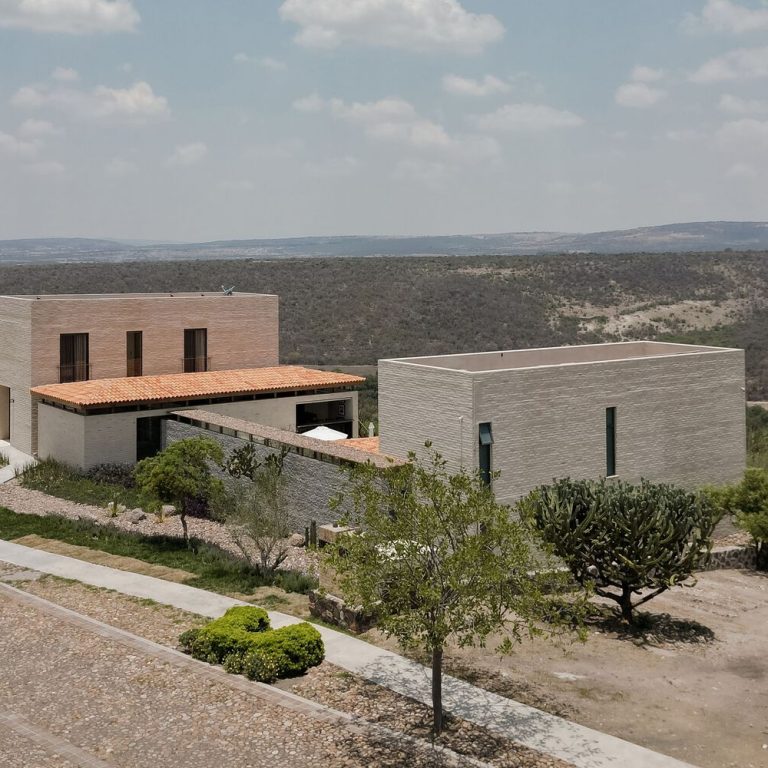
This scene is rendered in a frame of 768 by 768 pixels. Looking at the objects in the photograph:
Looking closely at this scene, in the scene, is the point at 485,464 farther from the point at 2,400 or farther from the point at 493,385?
the point at 2,400

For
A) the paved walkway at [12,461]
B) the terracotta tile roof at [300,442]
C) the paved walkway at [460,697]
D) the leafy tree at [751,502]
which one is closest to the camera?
the paved walkway at [460,697]

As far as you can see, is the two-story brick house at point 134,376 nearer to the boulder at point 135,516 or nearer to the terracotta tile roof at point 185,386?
the terracotta tile roof at point 185,386

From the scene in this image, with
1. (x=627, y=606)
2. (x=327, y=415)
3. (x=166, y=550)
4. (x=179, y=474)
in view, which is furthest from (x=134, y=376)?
(x=627, y=606)

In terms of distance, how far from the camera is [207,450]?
2467cm

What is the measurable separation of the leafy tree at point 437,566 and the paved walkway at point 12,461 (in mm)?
22185

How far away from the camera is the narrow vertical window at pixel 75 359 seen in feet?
112

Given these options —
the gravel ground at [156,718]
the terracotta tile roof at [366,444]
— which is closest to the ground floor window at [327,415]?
the terracotta tile roof at [366,444]

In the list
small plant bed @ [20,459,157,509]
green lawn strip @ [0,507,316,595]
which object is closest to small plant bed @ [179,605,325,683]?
green lawn strip @ [0,507,316,595]

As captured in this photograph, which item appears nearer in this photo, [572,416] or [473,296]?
[572,416]

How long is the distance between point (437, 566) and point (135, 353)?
25109mm

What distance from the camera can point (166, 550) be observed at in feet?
74.0

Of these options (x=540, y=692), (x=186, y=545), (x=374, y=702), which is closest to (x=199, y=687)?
(x=374, y=702)

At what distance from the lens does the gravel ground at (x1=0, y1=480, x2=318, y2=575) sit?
23.7 meters

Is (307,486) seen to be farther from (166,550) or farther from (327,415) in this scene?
(327,415)
